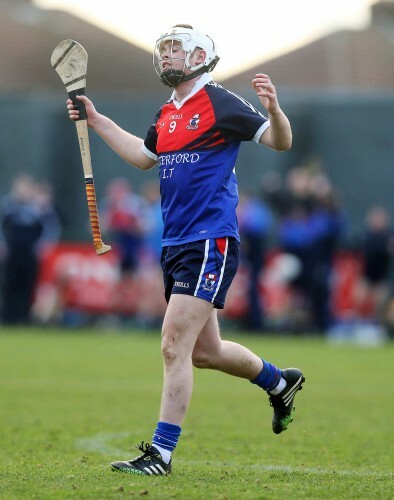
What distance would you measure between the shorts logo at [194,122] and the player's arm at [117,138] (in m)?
0.57


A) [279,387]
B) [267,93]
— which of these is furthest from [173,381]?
[267,93]

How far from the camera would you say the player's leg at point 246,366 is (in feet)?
22.0

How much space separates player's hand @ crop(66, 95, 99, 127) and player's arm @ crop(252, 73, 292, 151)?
1.25 m

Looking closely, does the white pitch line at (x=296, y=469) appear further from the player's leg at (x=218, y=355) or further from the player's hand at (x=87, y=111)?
the player's hand at (x=87, y=111)

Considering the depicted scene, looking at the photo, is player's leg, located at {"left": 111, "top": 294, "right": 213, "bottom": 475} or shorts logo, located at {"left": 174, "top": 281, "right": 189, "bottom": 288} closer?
player's leg, located at {"left": 111, "top": 294, "right": 213, "bottom": 475}

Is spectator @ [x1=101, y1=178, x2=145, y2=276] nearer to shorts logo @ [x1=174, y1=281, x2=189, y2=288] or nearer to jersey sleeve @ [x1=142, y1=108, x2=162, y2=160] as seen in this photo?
jersey sleeve @ [x1=142, y1=108, x2=162, y2=160]

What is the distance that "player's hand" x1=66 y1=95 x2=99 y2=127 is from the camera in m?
7.11

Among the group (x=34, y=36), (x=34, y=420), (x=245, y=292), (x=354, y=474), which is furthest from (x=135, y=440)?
(x=34, y=36)

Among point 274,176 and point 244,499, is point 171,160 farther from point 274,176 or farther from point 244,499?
point 274,176

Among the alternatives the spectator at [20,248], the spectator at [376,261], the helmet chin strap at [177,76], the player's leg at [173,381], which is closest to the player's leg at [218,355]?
the player's leg at [173,381]

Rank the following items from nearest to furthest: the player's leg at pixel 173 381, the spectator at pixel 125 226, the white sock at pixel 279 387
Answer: the player's leg at pixel 173 381 → the white sock at pixel 279 387 → the spectator at pixel 125 226

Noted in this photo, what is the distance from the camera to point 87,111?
723 centimetres

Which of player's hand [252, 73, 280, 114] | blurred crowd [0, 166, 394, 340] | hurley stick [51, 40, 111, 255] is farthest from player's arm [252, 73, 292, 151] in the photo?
blurred crowd [0, 166, 394, 340]

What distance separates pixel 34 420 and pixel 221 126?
11.4 feet
